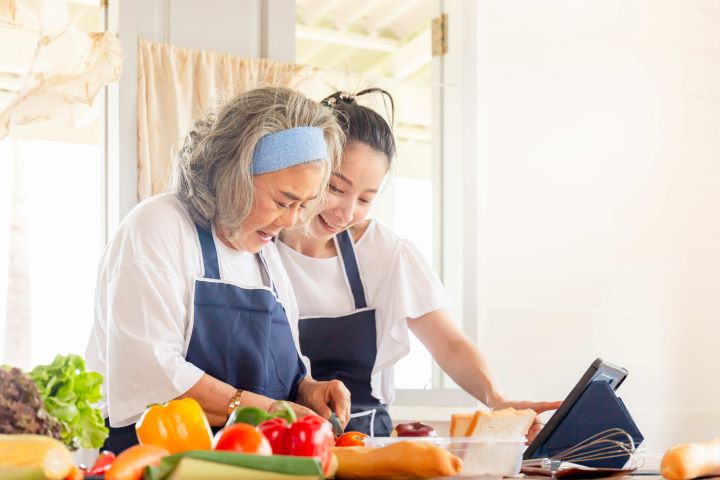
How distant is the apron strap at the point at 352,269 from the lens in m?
3.02

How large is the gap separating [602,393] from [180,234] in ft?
3.55

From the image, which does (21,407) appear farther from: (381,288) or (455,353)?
(455,353)

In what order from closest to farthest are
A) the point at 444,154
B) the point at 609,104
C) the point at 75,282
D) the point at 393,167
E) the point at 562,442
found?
the point at 562,442
the point at 393,167
the point at 75,282
the point at 444,154
the point at 609,104

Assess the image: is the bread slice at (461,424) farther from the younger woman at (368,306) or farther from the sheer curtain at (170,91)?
the sheer curtain at (170,91)

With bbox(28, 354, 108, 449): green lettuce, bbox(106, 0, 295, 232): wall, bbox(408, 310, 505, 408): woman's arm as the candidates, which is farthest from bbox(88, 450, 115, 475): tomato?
bbox(106, 0, 295, 232): wall

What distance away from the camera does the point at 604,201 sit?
4.70m

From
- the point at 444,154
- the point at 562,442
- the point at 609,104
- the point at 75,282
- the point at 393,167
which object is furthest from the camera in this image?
the point at 609,104

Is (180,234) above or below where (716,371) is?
above

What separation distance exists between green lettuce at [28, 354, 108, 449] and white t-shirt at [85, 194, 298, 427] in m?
0.86

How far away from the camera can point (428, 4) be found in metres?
4.55

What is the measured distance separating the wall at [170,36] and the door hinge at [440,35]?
2.36 feet

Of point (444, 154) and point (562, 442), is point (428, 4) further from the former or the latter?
point (562, 442)

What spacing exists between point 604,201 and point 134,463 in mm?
3827

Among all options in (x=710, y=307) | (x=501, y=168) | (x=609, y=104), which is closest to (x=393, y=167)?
(x=501, y=168)
